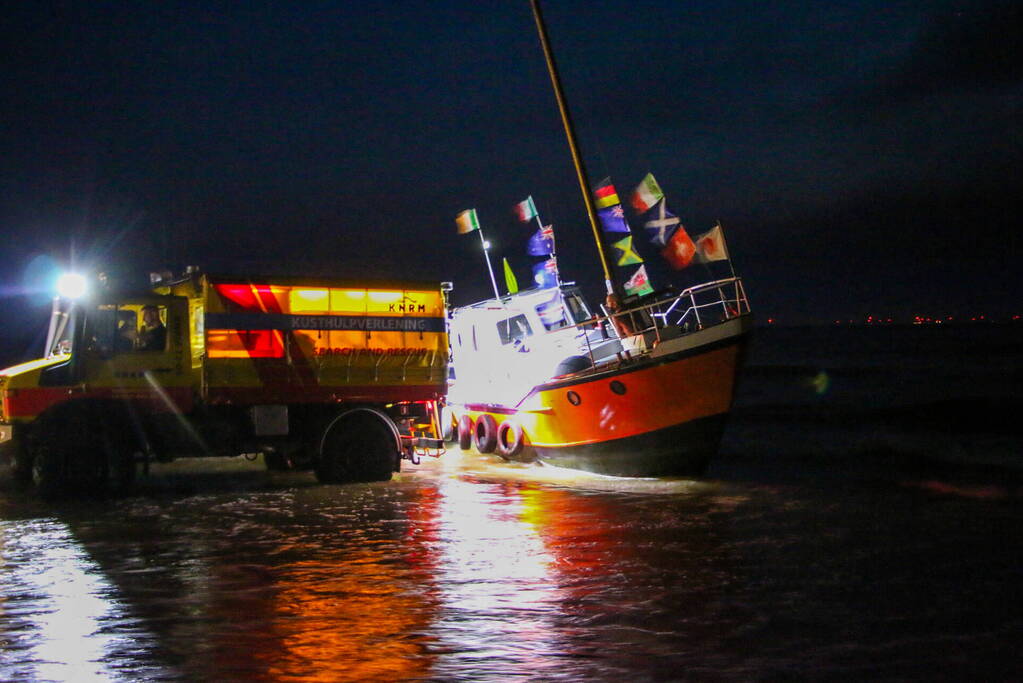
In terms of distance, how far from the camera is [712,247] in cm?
1834

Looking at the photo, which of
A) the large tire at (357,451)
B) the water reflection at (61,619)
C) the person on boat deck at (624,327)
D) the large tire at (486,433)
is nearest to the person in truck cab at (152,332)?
the large tire at (357,451)

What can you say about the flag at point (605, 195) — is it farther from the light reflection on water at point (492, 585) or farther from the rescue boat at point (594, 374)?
the light reflection on water at point (492, 585)

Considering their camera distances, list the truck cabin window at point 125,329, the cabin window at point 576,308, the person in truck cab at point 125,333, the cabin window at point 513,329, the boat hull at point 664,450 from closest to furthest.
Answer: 1. the truck cabin window at point 125,329
2. the person in truck cab at point 125,333
3. the boat hull at point 664,450
4. the cabin window at point 576,308
5. the cabin window at point 513,329

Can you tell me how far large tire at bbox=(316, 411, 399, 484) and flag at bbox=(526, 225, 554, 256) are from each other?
20.0 feet

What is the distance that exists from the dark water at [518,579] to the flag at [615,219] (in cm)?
496

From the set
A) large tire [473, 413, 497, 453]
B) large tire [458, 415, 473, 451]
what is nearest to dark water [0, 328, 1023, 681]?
large tire [473, 413, 497, 453]

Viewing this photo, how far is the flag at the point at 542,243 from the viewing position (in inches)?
876

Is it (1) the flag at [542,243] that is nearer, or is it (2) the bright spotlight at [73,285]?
(2) the bright spotlight at [73,285]

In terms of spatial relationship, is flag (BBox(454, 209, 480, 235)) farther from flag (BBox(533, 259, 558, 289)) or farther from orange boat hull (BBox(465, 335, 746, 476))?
orange boat hull (BBox(465, 335, 746, 476))

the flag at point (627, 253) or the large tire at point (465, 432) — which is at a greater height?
the flag at point (627, 253)

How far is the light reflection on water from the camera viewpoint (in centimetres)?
724

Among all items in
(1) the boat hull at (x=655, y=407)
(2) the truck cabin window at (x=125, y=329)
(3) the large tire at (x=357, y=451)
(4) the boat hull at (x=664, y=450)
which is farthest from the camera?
(4) the boat hull at (x=664, y=450)

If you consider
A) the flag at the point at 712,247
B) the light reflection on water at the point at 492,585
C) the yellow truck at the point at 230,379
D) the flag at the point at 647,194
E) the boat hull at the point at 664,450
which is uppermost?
the flag at the point at 647,194

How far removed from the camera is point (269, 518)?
13.7 m
